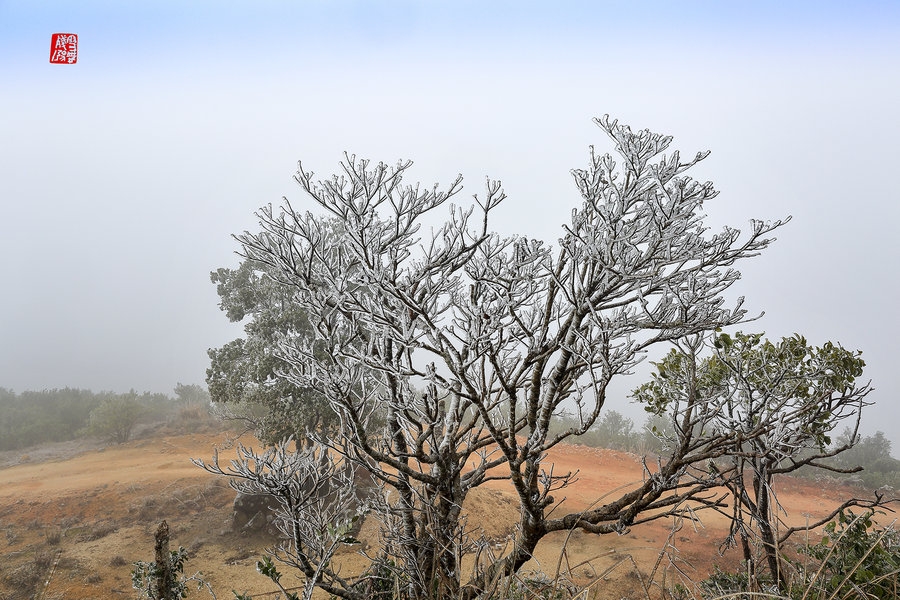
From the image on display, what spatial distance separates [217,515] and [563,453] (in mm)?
10586

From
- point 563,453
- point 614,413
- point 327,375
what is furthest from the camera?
point 614,413

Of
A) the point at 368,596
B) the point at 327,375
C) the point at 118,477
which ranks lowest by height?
the point at 118,477

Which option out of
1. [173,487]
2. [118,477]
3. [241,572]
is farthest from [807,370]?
[118,477]

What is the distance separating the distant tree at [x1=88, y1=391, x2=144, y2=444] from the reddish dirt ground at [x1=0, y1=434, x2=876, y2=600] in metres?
2.50

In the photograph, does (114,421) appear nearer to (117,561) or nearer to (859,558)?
(117,561)

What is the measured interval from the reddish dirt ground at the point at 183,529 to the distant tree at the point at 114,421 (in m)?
2.50

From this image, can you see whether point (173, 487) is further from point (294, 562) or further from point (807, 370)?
point (807, 370)

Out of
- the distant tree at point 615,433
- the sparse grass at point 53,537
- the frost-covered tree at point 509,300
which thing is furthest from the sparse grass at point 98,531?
the distant tree at point 615,433

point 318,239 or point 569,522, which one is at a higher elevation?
point 318,239

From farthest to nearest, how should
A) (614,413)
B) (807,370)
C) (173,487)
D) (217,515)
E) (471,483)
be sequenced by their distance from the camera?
(614,413) → (173,487) → (217,515) → (807,370) → (471,483)

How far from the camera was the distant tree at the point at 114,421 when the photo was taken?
56.0 feet

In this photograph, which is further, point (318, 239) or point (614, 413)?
point (614, 413)

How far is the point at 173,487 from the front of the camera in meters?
11.1

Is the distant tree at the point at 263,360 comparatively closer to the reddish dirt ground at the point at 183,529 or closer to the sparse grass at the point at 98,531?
the reddish dirt ground at the point at 183,529
